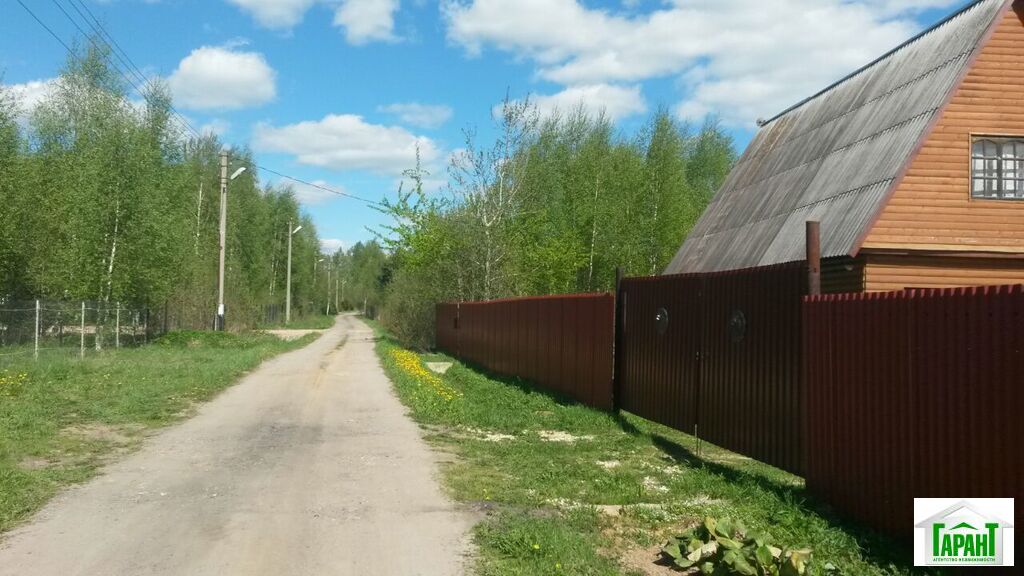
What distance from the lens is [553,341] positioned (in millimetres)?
15438

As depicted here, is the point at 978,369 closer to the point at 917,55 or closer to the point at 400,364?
the point at 917,55

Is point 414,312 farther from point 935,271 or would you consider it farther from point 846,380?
point 846,380

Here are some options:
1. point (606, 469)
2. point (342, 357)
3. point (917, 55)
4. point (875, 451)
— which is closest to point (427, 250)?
point (342, 357)

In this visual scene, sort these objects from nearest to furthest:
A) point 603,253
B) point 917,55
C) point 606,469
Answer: point 606,469, point 917,55, point 603,253

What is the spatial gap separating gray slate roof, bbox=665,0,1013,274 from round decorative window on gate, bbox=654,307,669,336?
4861mm

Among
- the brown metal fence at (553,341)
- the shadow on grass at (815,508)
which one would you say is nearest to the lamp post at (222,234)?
the brown metal fence at (553,341)

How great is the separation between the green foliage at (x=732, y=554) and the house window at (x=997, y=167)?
1245 centimetres

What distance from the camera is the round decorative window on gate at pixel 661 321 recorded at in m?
10.3

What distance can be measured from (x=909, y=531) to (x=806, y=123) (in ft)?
52.2

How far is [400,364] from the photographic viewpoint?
2306cm

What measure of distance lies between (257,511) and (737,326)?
16.2 ft

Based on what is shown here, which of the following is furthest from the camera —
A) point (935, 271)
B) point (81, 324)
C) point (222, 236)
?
point (222, 236)

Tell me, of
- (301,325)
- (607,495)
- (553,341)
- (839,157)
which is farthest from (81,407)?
(301,325)

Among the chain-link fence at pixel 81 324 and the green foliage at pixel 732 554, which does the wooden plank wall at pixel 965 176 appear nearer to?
the green foliage at pixel 732 554
